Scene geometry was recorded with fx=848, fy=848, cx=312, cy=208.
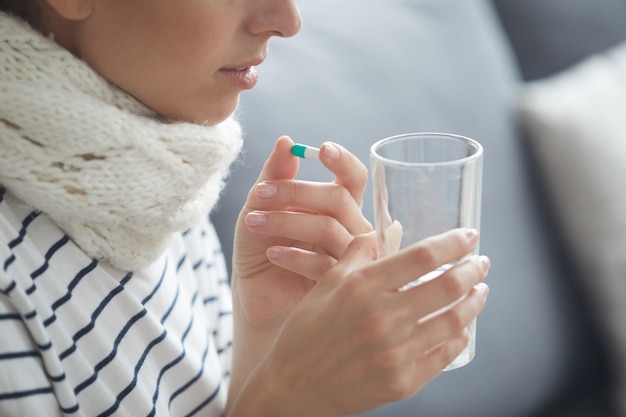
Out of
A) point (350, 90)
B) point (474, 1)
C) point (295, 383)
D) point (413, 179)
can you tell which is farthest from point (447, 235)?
point (474, 1)

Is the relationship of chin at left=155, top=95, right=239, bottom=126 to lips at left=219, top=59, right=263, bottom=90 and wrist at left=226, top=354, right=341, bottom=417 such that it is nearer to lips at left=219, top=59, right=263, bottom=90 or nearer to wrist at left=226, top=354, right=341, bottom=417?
lips at left=219, top=59, right=263, bottom=90

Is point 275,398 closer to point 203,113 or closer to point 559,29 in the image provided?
point 203,113

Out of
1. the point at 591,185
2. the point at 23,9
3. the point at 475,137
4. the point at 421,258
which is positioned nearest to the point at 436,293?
the point at 421,258

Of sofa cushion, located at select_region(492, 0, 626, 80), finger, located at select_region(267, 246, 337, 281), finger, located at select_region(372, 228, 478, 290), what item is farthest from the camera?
sofa cushion, located at select_region(492, 0, 626, 80)

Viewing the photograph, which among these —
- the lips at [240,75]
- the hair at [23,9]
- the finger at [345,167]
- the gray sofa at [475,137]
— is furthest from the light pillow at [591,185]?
the hair at [23,9]

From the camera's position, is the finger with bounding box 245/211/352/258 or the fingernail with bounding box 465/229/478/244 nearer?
the fingernail with bounding box 465/229/478/244

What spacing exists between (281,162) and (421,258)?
266mm

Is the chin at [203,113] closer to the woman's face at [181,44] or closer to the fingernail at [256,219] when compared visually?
the woman's face at [181,44]

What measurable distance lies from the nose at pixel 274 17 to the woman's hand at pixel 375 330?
24cm

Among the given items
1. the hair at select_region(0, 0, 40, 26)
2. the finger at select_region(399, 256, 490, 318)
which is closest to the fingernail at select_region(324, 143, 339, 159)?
the finger at select_region(399, 256, 490, 318)

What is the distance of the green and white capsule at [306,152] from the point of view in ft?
2.95

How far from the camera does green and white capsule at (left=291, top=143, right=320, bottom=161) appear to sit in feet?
2.95

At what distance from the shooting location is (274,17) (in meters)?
0.85

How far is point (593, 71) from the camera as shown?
5.58ft
